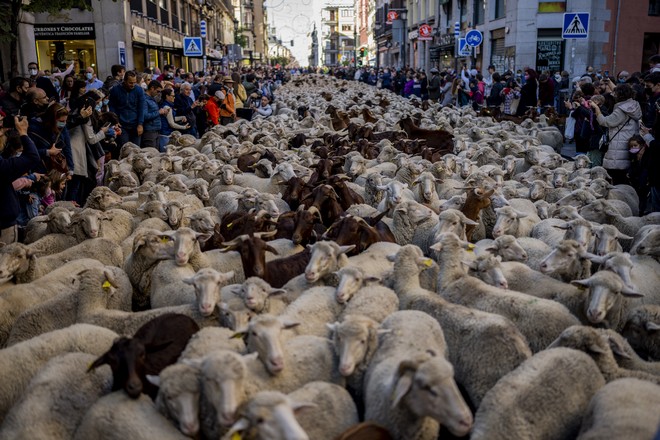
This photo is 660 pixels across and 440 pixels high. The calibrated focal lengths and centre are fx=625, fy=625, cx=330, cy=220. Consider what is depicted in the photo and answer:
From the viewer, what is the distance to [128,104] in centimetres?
1030

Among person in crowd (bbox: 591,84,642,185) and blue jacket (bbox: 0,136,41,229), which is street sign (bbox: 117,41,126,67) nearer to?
blue jacket (bbox: 0,136,41,229)

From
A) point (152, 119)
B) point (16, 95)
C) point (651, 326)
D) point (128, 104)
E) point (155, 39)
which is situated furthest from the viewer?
point (155, 39)

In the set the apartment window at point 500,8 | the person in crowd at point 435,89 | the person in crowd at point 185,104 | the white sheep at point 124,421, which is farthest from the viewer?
the apartment window at point 500,8

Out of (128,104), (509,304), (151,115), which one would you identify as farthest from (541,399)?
(151,115)

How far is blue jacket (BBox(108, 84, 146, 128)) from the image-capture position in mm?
10164

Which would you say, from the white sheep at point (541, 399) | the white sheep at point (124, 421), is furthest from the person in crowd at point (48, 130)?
the white sheep at point (541, 399)

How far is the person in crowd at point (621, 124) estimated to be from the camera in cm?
800

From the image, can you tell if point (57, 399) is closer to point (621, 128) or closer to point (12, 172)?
point (12, 172)

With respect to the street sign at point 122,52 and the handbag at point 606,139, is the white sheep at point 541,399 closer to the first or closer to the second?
the handbag at point 606,139

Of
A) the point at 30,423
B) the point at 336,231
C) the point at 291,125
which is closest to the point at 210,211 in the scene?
the point at 336,231

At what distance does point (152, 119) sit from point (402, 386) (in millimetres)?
9291

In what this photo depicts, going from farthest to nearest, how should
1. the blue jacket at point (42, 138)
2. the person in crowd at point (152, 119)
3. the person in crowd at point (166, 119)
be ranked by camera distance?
1. the person in crowd at point (166, 119)
2. the person in crowd at point (152, 119)
3. the blue jacket at point (42, 138)

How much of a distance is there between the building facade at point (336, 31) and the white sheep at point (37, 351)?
483 ft

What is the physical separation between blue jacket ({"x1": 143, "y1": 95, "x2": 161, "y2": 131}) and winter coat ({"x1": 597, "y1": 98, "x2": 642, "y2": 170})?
7078 mm
